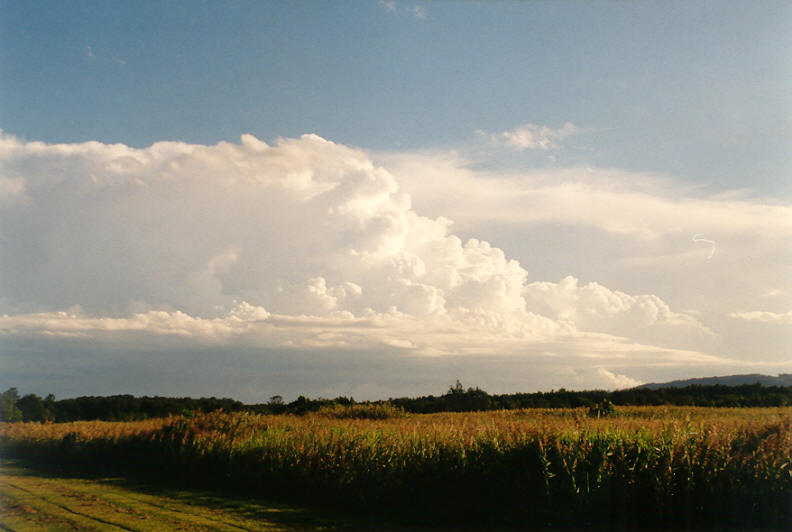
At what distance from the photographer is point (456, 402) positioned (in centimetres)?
5653

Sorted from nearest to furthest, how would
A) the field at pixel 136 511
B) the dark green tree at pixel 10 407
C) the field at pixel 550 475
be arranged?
the field at pixel 550 475 < the field at pixel 136 511 < the dark green tree at pixel 10 407

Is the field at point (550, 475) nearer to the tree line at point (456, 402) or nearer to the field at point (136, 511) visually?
the field at point (136, 511)

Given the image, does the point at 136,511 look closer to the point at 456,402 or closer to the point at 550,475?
the point at 550,475

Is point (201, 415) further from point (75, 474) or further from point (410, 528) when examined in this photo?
point (410, 528)

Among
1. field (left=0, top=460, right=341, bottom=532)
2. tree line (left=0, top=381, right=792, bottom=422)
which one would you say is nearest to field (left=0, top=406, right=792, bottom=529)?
field (left=0, top=460, right=341, bottom=532)

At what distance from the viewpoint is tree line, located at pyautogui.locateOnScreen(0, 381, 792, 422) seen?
47.3m

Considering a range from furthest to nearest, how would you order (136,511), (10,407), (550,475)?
1. (10,407)
2. (136,511)
3. (550,475)

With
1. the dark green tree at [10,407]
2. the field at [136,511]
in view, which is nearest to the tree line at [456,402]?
the dark green tree at [10,407]

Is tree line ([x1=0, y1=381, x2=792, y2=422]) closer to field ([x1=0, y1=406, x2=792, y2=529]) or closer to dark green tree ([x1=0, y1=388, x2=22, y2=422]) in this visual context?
dark green tree ([x1=0, y1=388, x2=22, y2=422])

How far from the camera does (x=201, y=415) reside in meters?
22.1

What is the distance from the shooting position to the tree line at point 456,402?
47.3m

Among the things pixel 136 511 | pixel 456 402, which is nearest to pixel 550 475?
pixel 136 511

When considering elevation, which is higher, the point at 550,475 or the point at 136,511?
the point at 550,475

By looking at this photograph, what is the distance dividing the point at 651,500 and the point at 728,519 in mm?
1275
